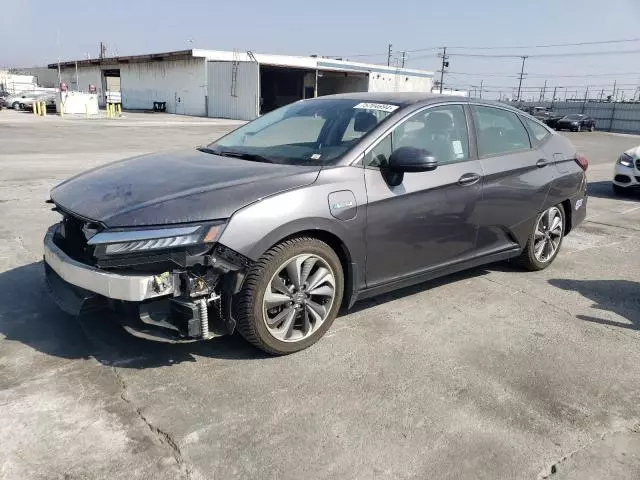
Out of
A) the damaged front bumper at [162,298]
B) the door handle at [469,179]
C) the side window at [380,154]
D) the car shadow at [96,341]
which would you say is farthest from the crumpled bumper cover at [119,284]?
the door handle at [469,179]

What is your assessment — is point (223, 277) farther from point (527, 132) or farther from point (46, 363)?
point (527, 132)

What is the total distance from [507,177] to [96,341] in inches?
134

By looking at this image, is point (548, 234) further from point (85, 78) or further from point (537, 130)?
point (85, 78)

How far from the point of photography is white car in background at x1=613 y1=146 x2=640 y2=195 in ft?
32.3

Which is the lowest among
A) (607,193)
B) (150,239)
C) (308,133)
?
(607,193)

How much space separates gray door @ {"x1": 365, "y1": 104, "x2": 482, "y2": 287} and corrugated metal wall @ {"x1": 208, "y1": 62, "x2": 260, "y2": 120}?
37326 mm

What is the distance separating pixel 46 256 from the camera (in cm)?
356

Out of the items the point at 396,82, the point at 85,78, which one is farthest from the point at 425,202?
the point at 85,78

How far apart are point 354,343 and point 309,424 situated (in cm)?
98

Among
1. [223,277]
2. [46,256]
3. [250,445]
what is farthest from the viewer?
[46,256]

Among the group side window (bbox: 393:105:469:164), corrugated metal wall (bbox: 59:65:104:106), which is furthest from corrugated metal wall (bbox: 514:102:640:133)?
side window (bbox: 393:105:469:164)

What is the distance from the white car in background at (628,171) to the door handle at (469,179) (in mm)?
7048

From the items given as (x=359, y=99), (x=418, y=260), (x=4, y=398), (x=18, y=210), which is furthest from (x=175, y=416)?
(x=18, y=210)

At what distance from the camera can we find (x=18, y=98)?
4003 centimetres
